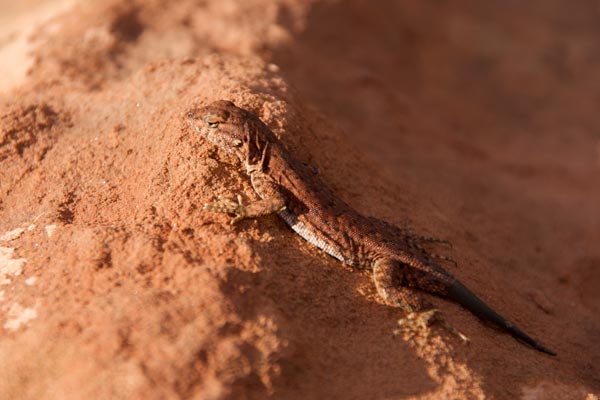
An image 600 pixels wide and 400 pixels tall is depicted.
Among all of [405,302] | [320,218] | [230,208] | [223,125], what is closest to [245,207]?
[230,208]

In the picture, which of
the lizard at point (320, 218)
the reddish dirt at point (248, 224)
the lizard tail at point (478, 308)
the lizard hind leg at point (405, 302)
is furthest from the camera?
the lizard tail at point (478, 308)

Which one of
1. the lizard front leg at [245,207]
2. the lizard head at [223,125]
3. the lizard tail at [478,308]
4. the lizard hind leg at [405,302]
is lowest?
the lizard tail at [478,308]

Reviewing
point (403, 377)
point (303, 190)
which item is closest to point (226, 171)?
point (303, 190)

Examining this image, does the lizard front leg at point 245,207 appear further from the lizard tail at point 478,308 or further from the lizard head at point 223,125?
the lizard tail at point 478,308

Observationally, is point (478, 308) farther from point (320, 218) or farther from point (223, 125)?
point (223, 125)

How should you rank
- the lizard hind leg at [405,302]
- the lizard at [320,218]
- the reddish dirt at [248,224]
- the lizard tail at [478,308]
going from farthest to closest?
the lizard tail at [478,308], the lizard at [320,218], the lizard hind leg at [405,302], the reddish dirt at [248,224]

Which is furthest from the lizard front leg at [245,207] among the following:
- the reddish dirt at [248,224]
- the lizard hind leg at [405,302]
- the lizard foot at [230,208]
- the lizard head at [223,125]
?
the lizard hind leg at [405,302]

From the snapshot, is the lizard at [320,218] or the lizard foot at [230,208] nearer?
the lizard foot at [230,208]

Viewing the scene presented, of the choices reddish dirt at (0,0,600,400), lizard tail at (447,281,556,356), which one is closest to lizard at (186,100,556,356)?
lizard tail at (447,281,556,356)

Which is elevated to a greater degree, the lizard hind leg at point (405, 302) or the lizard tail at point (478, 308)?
the lizard hind leg at point (405, 302)
